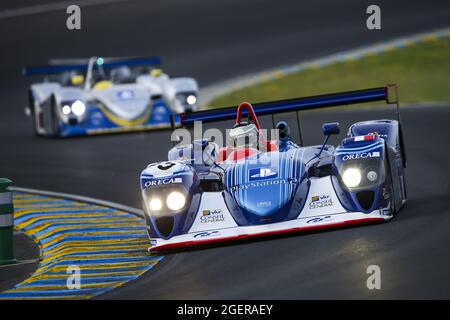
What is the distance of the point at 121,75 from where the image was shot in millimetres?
21109

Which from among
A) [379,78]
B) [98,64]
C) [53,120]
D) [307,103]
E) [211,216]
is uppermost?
[98,64]

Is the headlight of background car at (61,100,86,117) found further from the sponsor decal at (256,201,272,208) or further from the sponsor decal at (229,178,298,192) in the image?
the sponsor decal at (256,201,272,208)

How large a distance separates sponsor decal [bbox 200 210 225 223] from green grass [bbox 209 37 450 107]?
12.5 meters

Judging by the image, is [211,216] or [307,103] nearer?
[211,216]

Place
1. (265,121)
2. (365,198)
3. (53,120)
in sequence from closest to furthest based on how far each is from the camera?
(365,198), (53,120), (265,121)

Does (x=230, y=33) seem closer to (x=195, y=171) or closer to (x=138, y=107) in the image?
(x=138, y=107)

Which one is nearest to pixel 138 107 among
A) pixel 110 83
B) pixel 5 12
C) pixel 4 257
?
pixel 110 83

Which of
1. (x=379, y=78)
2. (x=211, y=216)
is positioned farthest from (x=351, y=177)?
(x=379, y=78)

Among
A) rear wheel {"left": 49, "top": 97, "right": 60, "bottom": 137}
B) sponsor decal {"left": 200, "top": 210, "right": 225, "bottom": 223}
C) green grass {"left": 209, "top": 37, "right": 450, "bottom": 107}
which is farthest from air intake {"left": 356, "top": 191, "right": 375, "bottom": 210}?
green grass {"left": 209, "top": 37, "right": 450, "bottom": 107}

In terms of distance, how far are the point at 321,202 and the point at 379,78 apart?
14240 mm

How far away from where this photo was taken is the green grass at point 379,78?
76.7 feet

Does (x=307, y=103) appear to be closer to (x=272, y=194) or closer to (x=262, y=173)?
(x=262, y=173)

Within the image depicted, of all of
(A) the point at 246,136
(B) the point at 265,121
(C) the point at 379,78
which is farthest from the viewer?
(C) the point at 379,78

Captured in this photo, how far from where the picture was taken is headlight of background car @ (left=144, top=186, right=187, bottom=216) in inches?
411
